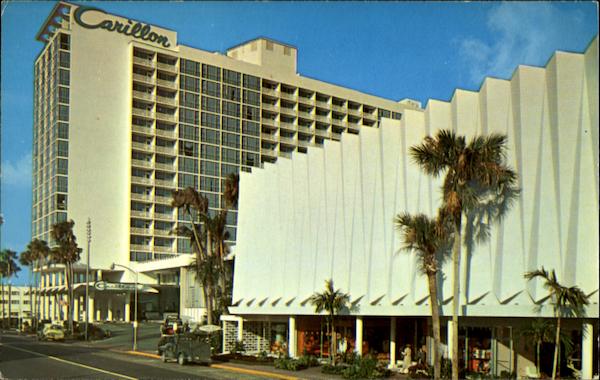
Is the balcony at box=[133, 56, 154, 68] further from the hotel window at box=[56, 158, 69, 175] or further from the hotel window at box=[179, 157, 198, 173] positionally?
the hotel window at box=[56, 158, 69, 175]

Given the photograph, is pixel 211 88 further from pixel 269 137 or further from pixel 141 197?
pixel 141 197

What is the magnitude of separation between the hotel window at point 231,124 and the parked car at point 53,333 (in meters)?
49.9

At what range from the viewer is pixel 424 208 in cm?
3247

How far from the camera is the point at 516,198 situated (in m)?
28.8

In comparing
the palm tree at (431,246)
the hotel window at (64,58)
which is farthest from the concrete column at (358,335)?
the hotel window at (64,58)

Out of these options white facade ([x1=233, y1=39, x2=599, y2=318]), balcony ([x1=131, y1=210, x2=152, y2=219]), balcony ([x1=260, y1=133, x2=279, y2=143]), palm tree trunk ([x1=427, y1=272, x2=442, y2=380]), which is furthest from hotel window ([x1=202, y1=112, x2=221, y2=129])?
palm tree trunk ([x1=427, y1=272, x2=442, y2=380])

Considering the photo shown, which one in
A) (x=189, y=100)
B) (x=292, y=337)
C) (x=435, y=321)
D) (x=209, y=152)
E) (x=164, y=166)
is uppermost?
(x=189, y=100)

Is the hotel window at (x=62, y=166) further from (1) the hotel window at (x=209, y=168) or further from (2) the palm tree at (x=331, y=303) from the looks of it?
(2) the palm tree at (x=331, y=303)

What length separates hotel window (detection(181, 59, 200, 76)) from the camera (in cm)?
10294

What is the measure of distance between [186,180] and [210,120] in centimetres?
1071

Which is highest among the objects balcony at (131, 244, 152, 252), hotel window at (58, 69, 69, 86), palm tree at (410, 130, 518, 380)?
hotel window at (58, 69, 69, 86)

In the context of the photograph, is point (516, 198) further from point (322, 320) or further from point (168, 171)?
point (168, 171)

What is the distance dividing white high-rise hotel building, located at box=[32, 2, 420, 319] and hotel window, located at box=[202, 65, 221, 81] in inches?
6.3

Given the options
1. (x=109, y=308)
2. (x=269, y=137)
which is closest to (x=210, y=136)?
(x=269, y=137)
